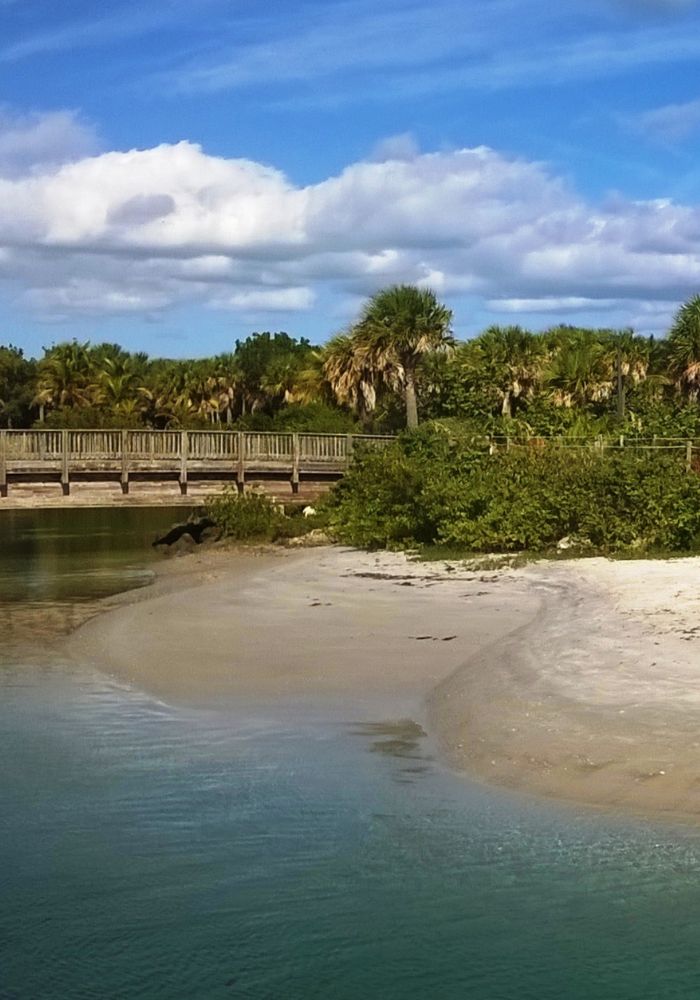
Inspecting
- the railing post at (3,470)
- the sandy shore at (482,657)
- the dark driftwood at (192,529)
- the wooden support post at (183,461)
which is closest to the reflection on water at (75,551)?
the dark driftwood at (192,529)

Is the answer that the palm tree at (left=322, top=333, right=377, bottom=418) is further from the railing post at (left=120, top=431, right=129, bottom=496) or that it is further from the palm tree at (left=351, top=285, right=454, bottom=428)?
the railing post at (left=120, top=431, right=129, bottom=496)

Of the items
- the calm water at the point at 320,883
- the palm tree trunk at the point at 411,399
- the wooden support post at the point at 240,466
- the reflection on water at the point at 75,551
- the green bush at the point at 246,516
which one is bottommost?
the reflection on water at the point at 75,551

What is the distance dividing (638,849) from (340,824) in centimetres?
228

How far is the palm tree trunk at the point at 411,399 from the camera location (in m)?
56.0

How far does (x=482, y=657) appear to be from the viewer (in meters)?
16.6

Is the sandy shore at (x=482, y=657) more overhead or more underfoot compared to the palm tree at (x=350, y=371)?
more underfoot

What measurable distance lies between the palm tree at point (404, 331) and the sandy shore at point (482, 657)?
1136 inches

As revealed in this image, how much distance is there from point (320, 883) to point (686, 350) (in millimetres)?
48993

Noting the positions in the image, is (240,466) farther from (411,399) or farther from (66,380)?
(66,380)

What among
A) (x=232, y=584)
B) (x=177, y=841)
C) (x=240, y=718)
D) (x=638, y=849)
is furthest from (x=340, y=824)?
(x=232, y=584)

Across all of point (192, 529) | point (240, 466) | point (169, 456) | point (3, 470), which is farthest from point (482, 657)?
point (240, 466)

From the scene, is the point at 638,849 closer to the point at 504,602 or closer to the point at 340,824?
the point at 340,824

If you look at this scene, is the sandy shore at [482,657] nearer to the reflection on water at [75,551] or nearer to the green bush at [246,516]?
the reflection on water at [75,551]

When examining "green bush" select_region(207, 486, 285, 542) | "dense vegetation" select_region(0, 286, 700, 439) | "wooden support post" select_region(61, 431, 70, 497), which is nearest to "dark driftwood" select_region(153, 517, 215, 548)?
"green bush" select_region(207, 486, 285, 542)
